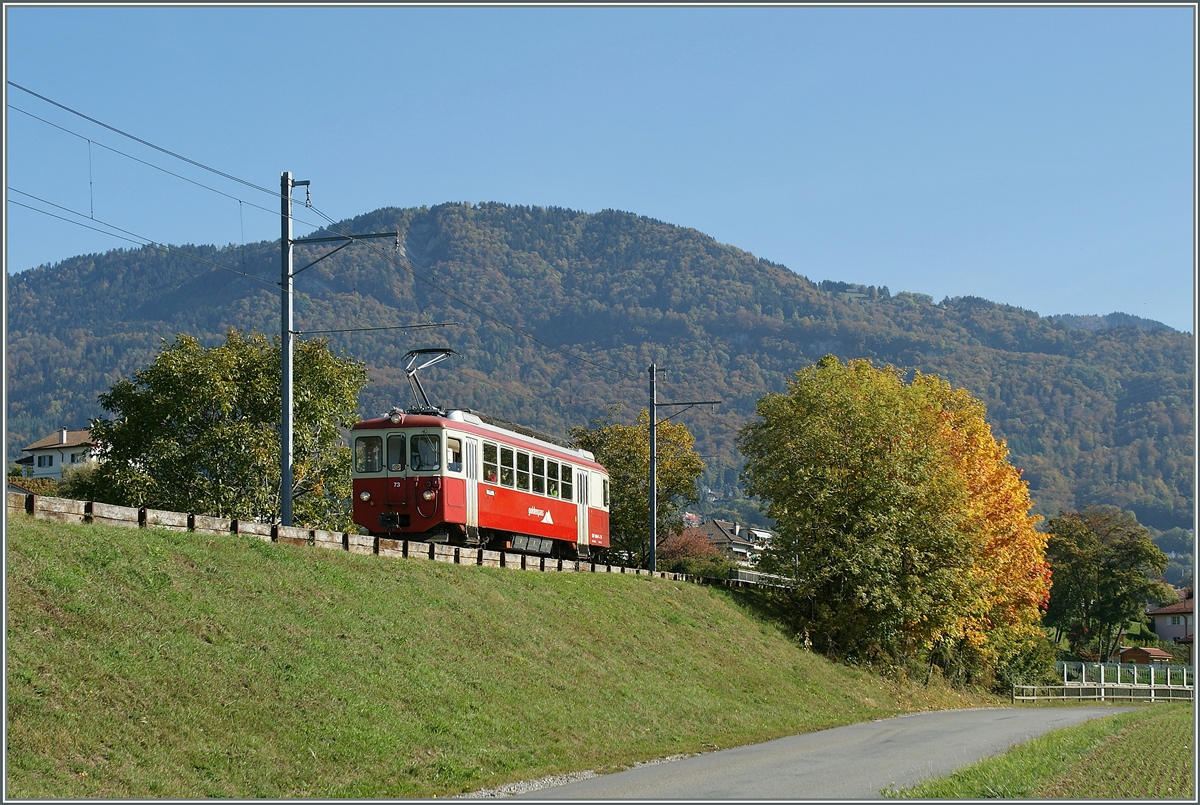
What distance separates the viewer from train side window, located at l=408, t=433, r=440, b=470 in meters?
27.9

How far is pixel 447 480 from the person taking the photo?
91.3 feet

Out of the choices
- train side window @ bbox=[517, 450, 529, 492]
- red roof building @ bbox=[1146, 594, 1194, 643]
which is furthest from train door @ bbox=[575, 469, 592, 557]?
red roof building @ bbox=[1146, 594, 1194, 643]

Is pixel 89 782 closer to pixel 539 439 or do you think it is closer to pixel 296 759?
pixel 296 759

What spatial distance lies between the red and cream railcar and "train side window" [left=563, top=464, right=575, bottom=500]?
6.72ft

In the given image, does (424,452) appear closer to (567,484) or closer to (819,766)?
(567,484)

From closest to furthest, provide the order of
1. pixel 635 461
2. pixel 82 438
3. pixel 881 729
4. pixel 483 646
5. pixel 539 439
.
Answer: pixel 483 646 < pixel 881 729 < pixel 539 439 < pixel 635 461 < pixel 82 438

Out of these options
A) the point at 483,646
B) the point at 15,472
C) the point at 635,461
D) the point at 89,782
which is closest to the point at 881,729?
the point at 483,646

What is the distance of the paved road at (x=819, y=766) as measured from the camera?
14609 millimetres

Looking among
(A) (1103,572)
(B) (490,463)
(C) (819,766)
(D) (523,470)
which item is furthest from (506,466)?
(A) (1103,572)

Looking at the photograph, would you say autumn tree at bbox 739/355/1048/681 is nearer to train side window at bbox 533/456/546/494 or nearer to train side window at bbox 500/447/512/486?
train side window at bbox 533/456/546/494

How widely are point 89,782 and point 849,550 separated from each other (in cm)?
3000

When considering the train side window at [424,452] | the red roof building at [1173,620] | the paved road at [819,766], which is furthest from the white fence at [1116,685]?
the red roof building at [1173,620]

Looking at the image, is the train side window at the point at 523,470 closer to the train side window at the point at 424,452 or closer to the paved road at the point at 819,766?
the train side window at the point at 424,452

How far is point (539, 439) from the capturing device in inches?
1308
